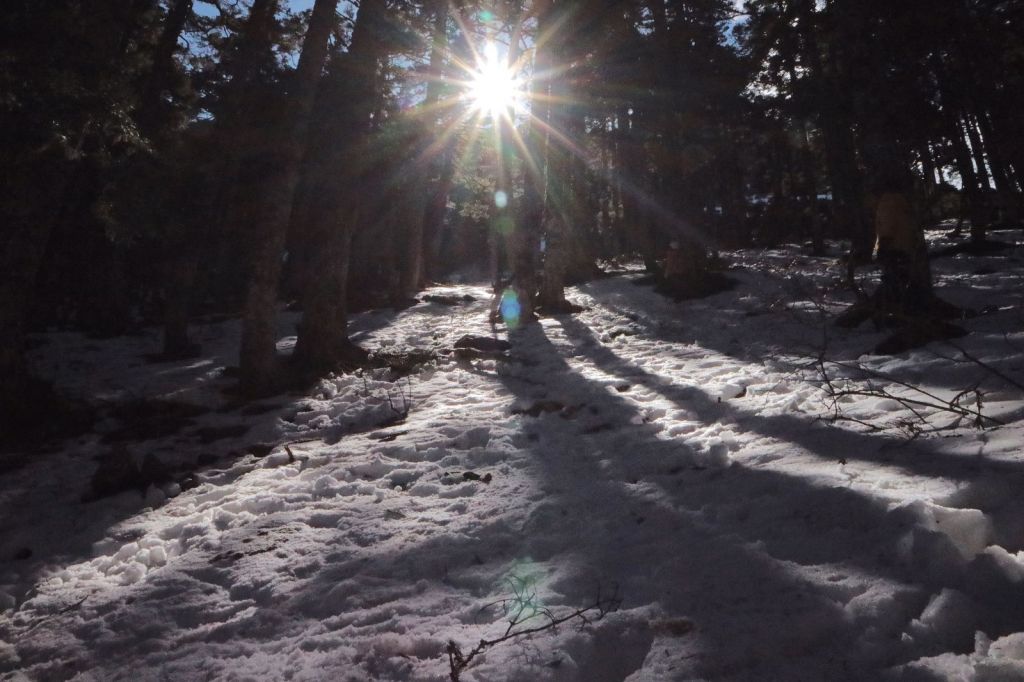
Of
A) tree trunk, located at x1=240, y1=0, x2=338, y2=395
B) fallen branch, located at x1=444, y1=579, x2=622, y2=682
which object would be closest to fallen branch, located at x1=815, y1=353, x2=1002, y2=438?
fallen branch, located at x1=444, y1=579, x2=622, y2=682

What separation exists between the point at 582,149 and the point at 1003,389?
1322cm

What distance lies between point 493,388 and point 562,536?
4.09m

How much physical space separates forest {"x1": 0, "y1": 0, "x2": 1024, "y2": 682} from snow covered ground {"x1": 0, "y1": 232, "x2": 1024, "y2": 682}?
0.02m

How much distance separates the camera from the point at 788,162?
90.6ft

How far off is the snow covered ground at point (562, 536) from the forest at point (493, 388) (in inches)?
0.9

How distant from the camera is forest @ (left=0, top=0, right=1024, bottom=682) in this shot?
2428 millimetres

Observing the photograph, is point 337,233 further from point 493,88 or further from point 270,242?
point 493,88

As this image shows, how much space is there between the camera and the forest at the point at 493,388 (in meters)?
2.43

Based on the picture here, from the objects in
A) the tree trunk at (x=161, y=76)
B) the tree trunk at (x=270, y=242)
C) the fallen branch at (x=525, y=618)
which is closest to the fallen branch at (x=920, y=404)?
the fallen branch at (x=525, y=618)

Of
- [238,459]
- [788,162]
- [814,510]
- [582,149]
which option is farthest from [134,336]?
[788,162]

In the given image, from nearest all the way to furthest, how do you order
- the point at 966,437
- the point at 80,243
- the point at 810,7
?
the point at 966,437
the point at 810,7
the point at 80,243

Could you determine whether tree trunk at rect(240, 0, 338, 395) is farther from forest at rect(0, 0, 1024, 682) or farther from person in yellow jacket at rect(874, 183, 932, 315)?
person in yellow jacket at rect(874, 183, 932, 315)

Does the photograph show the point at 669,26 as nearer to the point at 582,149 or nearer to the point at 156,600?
the point at 582,149

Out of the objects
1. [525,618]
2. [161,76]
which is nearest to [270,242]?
[161,76]
